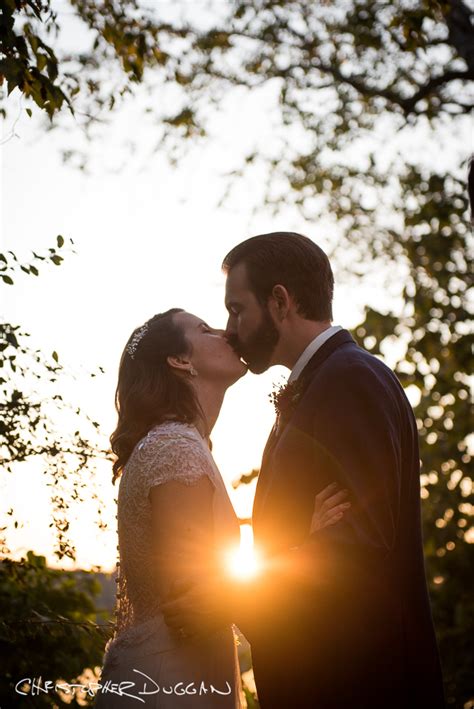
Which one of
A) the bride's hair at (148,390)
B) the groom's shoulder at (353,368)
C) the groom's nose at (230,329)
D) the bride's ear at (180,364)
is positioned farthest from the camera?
the groom's nose at (230,329)

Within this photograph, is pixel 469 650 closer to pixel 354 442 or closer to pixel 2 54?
pixel 354 442

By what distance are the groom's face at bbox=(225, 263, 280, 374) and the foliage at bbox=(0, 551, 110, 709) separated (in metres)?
1.60

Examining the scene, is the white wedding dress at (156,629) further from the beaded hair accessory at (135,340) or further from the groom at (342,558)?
the beaded hair accessory at (135,340)

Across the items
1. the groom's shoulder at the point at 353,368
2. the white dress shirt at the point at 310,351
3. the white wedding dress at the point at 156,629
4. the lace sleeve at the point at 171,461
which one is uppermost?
the white dress shirt at the point at 310,351

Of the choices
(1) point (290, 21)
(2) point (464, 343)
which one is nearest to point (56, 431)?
(2) point (464, 343)

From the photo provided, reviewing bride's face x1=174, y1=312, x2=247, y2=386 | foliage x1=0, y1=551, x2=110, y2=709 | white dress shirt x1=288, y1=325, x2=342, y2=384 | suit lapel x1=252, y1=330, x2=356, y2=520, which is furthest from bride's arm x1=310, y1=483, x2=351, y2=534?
foliage x1=0, y1=551, x2=110, y2=709

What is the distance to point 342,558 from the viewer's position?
335cm

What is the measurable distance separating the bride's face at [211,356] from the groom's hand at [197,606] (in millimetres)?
1252

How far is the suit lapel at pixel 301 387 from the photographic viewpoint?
3988 millimetres

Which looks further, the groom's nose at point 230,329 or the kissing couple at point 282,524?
the groom's nose at point 230,329

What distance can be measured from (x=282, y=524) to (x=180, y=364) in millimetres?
1144

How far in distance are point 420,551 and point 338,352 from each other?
972 mm
